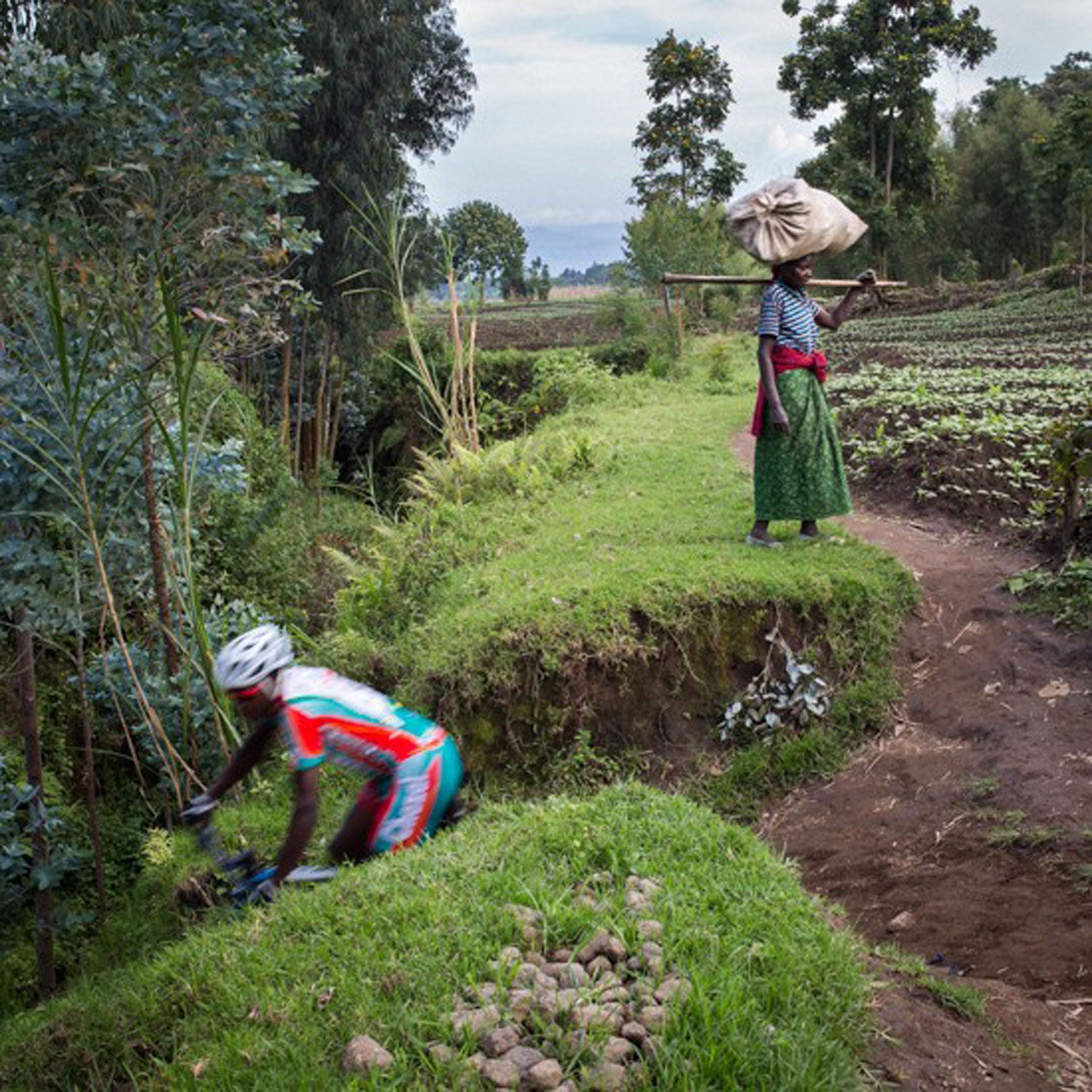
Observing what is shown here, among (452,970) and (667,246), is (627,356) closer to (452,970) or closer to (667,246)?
(667,246)

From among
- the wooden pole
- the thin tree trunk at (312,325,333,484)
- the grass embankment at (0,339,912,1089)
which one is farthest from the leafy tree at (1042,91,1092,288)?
the wooden pole

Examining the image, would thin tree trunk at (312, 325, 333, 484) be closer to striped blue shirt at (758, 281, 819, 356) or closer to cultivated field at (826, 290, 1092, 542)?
cultivated field at (826, 290, 1092, 542)

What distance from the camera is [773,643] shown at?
6094 mm

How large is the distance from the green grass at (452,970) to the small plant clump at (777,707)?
1.79 meters

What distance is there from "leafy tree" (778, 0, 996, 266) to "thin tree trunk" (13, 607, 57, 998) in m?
28.5

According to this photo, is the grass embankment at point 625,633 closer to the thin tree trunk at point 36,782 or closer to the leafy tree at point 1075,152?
the thin tree trunk at point 36,782

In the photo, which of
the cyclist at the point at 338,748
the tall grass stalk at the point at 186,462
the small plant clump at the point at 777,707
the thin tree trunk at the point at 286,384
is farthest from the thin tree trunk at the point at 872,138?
the cyclist at the point at 338,748

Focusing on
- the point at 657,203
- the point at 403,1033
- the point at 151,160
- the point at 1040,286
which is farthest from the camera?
the point at 1040,286

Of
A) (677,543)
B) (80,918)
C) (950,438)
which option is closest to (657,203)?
(950,438)

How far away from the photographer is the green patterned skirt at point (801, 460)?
6.56 m

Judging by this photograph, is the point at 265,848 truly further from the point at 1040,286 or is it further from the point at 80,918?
the point at 1040,286

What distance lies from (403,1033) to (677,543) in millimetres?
4562

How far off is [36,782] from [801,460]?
442cm

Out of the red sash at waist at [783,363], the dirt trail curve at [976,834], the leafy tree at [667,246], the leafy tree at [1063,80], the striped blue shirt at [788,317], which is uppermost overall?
the leafy tree at [1063,80]
